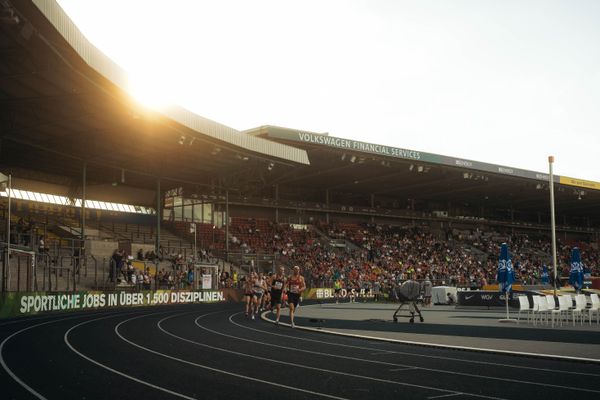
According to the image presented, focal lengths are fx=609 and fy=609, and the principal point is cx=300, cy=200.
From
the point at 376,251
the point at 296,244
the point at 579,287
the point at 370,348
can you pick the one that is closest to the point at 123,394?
the point at 370,348

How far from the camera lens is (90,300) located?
91.8ft

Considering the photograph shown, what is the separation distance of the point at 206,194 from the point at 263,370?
1580 inches

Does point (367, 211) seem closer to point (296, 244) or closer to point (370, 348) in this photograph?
point (296, 244)

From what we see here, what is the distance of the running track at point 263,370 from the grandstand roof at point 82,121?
31.2 ft

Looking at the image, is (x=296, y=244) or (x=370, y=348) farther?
(x=296, y=244)

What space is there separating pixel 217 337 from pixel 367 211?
4988cm

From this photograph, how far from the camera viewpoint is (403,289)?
1997 centimetres

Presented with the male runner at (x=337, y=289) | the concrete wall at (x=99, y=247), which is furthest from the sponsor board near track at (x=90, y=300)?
the male runner at (x=337, y=289)

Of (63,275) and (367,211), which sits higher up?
(367,211)

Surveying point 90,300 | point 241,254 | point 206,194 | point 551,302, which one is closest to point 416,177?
point 206,194

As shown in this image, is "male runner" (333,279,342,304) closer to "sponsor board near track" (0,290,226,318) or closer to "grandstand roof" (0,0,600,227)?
"grandstand roof" (0,0,600,227)

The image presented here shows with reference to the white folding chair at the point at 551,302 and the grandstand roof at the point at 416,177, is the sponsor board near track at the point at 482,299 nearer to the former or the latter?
the white folding chair at the point at 551,302

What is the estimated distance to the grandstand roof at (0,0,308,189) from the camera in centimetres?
1944

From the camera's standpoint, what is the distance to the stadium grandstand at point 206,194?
82.5ft
